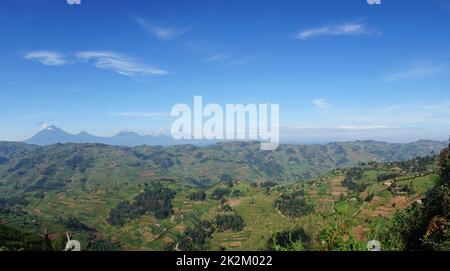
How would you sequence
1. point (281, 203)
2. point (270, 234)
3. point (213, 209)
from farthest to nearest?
point (213, 209)
point (281, 203)
point (270, 234)

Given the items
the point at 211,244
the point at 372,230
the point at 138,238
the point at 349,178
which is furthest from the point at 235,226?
the point at 372,230

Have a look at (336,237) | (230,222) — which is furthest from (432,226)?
(230,222)

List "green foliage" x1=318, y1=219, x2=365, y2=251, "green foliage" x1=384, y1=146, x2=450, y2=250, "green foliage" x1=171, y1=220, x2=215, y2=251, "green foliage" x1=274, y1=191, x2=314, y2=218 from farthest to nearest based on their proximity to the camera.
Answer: "green foliage" x1=274, y1=191, x2=314, y2=218
"green foliage" x1=171, y1=220, x2=215, y2=251
"green foliage" x1=384, y1=146, x2=450, y2=250
"green foliage" x1=318, y1=219, x2=365, y2=251

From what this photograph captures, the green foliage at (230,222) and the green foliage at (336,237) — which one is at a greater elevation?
the green foliage at (336,237)

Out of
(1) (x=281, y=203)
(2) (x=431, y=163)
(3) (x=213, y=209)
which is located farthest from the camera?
(3) (x=213, y=209)

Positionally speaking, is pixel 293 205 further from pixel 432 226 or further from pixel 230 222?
pixel 432 226

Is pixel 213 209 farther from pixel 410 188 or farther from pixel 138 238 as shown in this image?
pixel 410 188

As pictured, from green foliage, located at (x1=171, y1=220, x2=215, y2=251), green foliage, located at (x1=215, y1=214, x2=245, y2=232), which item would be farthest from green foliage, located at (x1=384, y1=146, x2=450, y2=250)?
green foliage, located at (x1=215, y1=214, x2=245, y2=232)

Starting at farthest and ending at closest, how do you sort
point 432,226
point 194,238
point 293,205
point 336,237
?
point 293,205, point 194,238, point 432,226, point 336,237

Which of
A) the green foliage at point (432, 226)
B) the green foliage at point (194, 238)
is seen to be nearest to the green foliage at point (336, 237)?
the green foliage at point (432, 226)

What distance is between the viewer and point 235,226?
16912 cm

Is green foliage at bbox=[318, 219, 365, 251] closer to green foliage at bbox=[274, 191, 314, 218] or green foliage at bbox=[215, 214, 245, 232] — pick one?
green foliage at bbox=[274, 191, 314, 218]

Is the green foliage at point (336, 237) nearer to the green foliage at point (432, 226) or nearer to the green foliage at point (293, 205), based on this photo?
the green foliage at point (432, 226)

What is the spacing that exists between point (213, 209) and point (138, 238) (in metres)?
41.6
